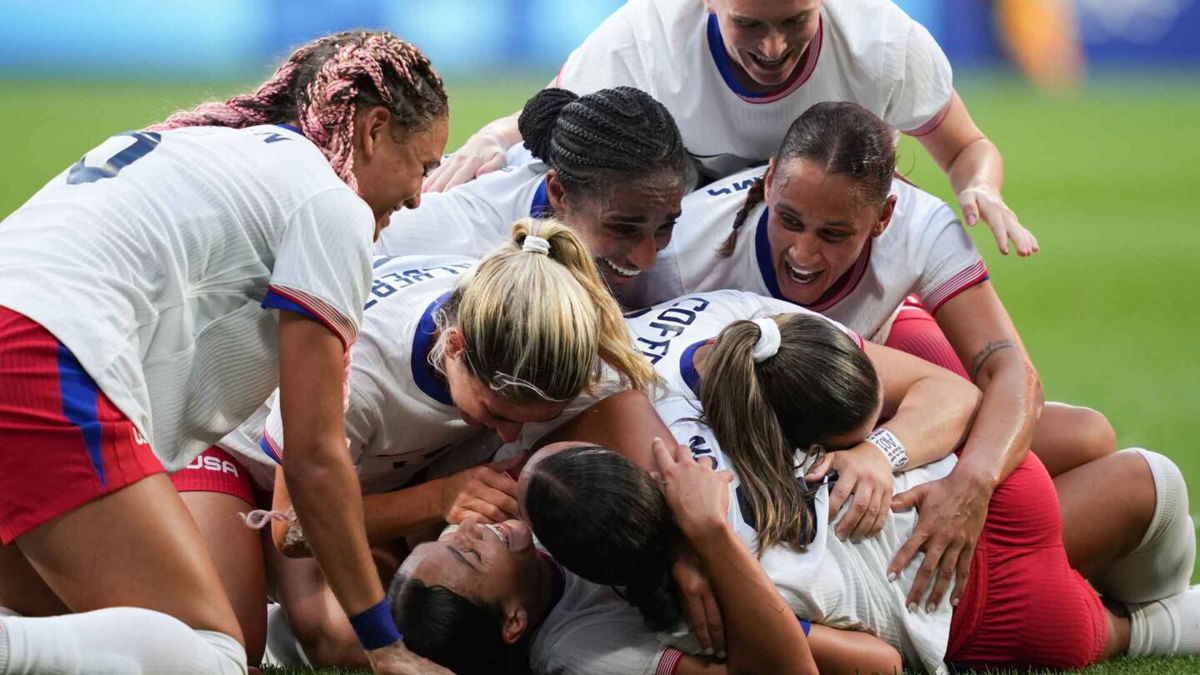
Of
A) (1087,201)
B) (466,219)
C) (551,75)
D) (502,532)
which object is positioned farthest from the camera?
(551,75)

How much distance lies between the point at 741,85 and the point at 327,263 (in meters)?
1.94

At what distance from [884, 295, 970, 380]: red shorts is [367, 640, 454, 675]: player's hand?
2102mm

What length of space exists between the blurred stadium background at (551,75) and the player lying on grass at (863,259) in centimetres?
847

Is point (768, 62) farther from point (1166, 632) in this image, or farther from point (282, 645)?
point (282, 645)

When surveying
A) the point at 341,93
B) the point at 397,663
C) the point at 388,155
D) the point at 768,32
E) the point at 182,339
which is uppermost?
the point at 341,93

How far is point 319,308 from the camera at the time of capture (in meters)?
2.98

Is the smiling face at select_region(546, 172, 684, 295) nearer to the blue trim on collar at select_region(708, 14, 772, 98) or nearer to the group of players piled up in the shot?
the group of players piled up

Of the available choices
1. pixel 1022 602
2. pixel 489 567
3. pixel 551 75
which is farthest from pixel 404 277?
pixel 551 75

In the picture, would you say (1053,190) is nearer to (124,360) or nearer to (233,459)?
(233,459)

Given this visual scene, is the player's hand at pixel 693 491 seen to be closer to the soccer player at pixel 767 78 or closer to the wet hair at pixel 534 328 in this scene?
the wet hair at pixel 534 328

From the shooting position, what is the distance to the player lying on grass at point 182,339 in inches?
112

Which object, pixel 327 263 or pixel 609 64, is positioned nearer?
pixel 327 263

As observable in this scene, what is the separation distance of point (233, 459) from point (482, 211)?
1.01 metres

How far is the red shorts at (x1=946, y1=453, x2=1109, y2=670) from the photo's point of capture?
3.62 meters
